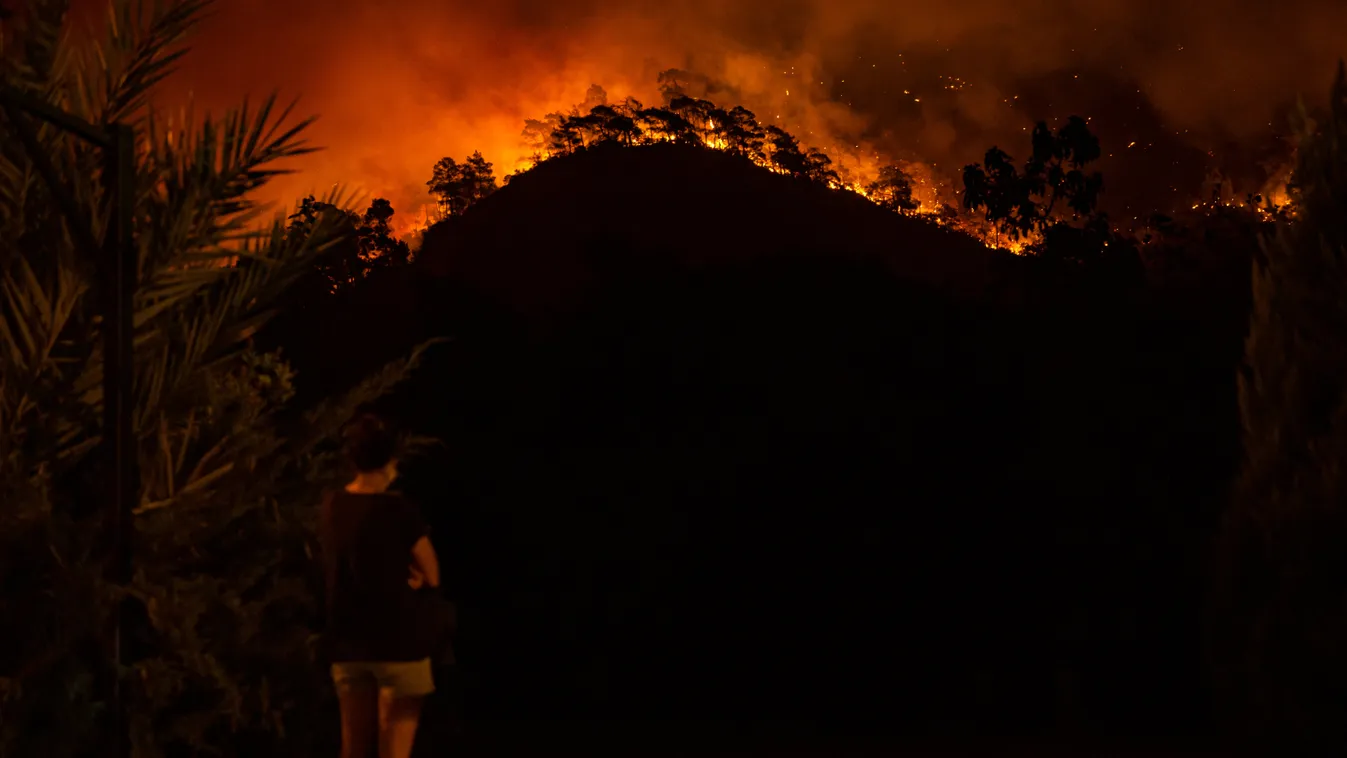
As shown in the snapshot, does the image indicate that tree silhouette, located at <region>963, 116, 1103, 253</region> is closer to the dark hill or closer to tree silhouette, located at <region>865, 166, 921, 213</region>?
the dark hill

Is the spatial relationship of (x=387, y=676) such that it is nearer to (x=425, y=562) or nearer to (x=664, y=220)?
(x=425, y=562)

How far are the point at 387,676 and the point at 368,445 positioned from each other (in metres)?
0.86

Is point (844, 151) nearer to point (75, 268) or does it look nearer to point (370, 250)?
point (370, 250)

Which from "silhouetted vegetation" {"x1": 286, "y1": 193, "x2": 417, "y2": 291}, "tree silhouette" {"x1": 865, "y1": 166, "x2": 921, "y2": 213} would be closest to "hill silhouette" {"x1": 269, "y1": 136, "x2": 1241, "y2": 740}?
"silhouetted vegetation" {"x1": 286, "y1": 193, "x2": 417, "y2": 291}

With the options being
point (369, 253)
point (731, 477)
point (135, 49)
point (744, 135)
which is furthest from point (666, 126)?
point (135, 49)

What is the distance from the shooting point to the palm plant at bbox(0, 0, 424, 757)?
19.6 feet

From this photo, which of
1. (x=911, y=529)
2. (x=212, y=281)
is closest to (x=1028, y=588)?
(x=911, y=529)

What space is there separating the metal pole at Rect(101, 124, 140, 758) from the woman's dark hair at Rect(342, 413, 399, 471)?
37.1 inches

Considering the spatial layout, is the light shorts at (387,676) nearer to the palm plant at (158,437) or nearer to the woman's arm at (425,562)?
the woman's arm at (425,562)

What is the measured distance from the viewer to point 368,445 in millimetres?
5434

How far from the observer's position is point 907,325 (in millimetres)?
14398

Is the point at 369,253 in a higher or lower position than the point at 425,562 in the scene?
higher

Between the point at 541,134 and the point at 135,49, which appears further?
the point at 541,134

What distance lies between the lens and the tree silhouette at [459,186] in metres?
104
